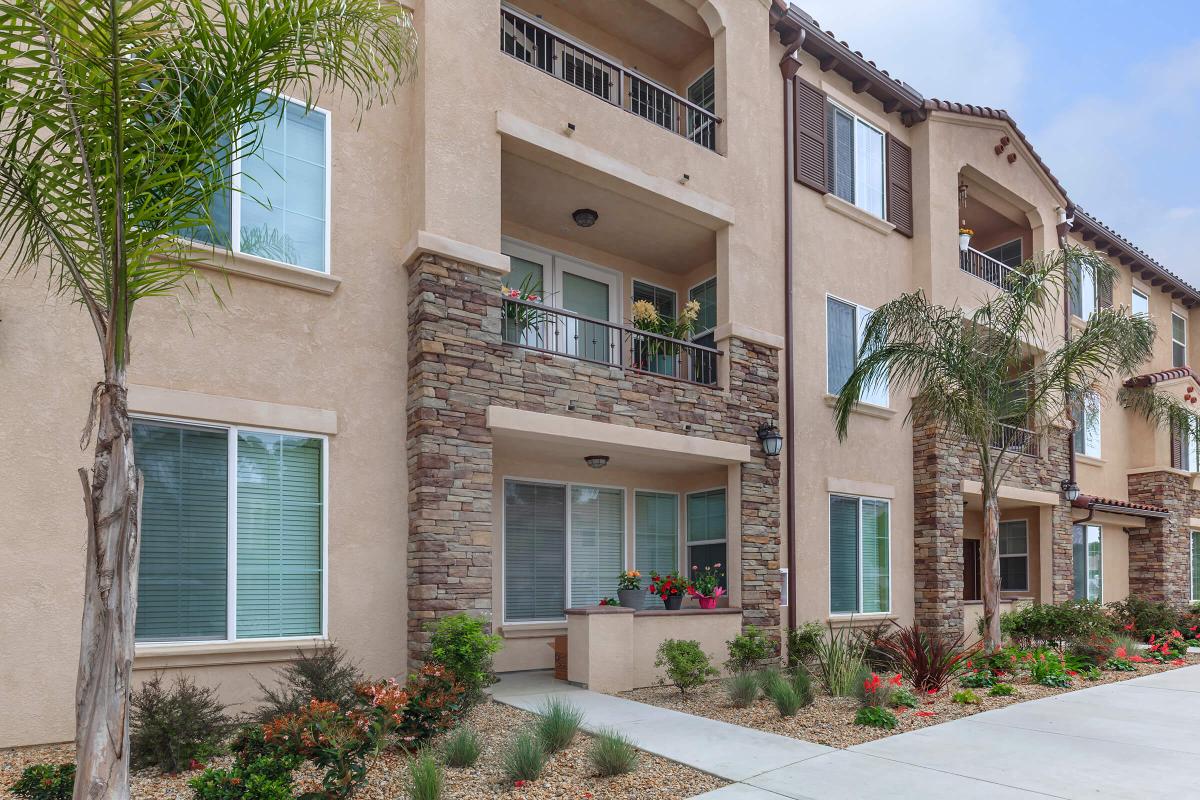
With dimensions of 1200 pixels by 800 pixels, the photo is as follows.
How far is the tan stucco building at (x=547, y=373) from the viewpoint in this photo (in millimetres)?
8461

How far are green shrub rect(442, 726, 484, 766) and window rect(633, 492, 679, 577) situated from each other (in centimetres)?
705

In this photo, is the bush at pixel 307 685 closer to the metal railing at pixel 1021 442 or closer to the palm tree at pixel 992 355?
the palm tree at pixel 992 355

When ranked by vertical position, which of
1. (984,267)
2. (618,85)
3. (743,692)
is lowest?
(743,692)

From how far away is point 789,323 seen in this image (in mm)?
14344

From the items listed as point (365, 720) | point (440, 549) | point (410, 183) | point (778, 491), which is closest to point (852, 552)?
Answer: point (778, 491)

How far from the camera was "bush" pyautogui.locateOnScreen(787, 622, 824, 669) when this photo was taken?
41.7 ft

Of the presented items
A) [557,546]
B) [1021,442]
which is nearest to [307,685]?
[557,546]

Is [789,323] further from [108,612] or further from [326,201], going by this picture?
[108,612]

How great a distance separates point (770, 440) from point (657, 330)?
7.86ft

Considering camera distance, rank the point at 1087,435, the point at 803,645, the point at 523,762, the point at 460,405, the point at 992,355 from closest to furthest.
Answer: the point at 523,762 → the point at 460,405 → the point at 803,645 → the point at 992,355 → the point at 1087,435

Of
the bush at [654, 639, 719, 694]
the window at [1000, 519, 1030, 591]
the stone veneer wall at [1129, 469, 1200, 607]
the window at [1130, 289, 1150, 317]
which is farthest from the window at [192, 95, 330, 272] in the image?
the window at [1130, 289, 1150, 317]

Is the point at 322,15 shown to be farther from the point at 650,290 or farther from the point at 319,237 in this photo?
the point at 650,290

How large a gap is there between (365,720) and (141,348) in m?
4.35

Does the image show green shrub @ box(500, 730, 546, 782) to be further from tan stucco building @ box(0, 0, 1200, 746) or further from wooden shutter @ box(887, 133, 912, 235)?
wooden shutter @ box(887, 133, 912, 235)
